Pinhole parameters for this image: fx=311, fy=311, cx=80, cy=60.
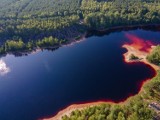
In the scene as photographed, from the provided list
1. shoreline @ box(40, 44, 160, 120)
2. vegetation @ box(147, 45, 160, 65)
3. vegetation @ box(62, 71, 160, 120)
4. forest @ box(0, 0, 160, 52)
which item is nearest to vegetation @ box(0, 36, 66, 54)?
forest @ box(0, 0, 160, 52)

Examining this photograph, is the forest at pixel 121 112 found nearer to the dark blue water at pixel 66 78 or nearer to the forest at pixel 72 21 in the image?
the dark blue water at pixel 66 78

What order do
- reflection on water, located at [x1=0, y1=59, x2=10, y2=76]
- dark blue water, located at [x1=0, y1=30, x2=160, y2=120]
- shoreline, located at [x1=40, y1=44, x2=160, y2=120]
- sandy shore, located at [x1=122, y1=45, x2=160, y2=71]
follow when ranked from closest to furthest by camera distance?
shoreline, located at [x1=40, y1=44, x2=160, y2=120] → dark blue water, located at [x1=0, y1=30, x2=160, y2=120] → sandy shore, located at [x1=122, y1=45, x2=160, y2=71] → reflection on water, located at [x1=0, y1=59, x2=10, y2=76]

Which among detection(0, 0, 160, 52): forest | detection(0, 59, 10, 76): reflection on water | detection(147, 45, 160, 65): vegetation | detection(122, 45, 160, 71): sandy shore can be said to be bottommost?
detection(0, 59, 10, 76): reflection on water

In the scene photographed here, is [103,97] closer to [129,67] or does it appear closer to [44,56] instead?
[129,67]

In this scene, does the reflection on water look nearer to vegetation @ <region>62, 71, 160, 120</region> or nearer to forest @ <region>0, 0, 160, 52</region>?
forest @ <region>0, 0, 160, 52</region>

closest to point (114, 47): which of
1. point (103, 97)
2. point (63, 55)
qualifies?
point (63, 55)

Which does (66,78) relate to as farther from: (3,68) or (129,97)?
(3,68)

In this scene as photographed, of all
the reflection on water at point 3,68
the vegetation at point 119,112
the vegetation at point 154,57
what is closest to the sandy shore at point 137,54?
the vegetation at point 154,57

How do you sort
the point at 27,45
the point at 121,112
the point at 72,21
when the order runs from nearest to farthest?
1. the point at 121,112
2. the point at 27,45
3. the point at 72,21

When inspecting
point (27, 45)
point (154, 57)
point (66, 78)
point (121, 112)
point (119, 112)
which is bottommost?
point (66, 78)

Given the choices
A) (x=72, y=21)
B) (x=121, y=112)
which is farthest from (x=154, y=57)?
(x=72, y=21)
